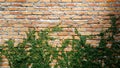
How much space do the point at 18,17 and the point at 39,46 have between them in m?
0.77

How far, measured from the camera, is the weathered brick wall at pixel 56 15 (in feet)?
14.5

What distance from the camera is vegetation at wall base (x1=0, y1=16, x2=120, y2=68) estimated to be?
4.44 meters

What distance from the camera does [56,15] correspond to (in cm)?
443

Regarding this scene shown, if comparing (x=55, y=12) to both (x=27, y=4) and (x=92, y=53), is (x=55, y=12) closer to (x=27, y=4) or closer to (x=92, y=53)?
(x=27, y=4)

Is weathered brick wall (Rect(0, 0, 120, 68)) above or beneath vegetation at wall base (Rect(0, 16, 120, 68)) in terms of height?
above

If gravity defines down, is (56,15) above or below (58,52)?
above

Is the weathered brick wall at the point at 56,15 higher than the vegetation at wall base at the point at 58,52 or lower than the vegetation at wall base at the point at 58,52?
higher

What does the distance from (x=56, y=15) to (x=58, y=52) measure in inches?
31.4

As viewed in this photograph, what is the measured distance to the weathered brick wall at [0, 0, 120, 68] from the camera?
4.41 metres

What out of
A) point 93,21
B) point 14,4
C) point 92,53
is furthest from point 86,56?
→ point 14,4

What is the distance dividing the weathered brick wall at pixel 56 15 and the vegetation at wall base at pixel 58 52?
0.49ft

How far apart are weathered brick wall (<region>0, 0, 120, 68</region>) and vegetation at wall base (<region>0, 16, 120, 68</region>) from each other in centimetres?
15

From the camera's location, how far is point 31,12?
4.43 m

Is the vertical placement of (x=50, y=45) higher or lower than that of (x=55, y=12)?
lower
